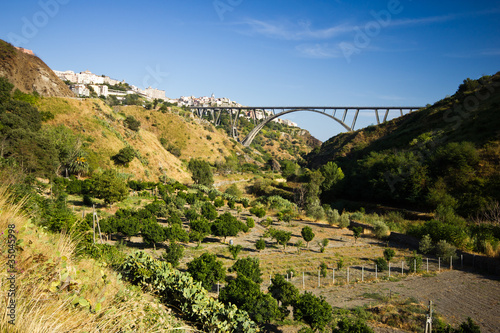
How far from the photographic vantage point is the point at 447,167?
107ft

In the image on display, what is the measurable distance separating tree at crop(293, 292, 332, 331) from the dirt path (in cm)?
329

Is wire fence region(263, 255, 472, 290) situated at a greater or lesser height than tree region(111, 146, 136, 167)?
lesser

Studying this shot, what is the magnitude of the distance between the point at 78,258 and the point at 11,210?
1.44 m

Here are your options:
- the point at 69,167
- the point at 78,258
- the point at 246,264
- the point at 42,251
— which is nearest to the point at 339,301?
the point at 246,264

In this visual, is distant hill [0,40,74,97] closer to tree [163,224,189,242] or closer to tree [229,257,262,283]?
tree [163,224,189,242]

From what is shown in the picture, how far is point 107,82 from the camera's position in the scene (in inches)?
6407

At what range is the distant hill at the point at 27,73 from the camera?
47.8 meters

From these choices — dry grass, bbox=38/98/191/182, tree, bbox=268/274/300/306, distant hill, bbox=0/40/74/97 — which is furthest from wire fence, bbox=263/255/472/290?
distant hill, bbox=0/40/74/97

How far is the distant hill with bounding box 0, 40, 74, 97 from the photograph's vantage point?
47.8 metres

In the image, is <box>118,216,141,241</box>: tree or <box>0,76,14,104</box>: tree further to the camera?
<box>0,76,14,104</box>: tree

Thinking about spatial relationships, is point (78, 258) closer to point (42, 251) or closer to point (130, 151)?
point (42, 251)

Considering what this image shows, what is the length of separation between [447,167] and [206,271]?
3098 cm

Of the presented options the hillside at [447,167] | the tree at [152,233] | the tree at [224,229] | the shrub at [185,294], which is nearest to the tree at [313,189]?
the hillside at [447,167]

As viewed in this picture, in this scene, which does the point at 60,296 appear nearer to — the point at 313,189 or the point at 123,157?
the point at 313,189
